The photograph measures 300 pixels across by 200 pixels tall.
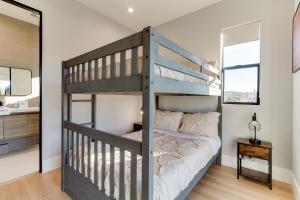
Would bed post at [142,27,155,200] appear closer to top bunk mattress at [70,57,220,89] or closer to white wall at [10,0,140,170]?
top bunk mattress at [70,57,220,89]

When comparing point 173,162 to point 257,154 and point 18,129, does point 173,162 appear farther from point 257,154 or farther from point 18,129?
A: point 18,129

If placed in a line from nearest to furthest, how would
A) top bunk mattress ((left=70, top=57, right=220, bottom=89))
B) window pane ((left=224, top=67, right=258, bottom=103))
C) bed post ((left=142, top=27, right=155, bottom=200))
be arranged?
bed post ((left=142, top=27, right=155, bottom=200)) → top bunk mattress ((left=70, top=57, right=220, bottom=89)) → window pane ((left=224, top=67, right=258, bottom=103))

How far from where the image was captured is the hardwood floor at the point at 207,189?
1763 millimetres

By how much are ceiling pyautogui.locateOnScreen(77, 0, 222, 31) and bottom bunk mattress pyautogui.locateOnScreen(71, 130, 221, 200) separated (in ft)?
7.42

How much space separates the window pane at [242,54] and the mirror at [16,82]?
141 inches

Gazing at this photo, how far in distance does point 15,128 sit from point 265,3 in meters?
4.56

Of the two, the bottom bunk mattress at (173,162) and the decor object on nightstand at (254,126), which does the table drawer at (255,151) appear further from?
the bottom bunk mattress at (173,162)

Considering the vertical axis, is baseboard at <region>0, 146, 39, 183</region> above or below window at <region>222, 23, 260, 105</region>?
below

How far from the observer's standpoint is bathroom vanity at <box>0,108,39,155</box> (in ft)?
8.84

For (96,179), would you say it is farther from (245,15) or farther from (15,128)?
(245,15)

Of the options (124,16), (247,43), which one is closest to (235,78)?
(247,43)

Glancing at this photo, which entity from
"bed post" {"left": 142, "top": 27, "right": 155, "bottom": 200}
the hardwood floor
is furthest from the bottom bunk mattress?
the hardwood floor

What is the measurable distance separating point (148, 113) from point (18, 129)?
10.1ft

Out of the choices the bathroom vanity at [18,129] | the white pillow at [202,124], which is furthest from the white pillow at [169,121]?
the bathroom vanity at [18,129]
